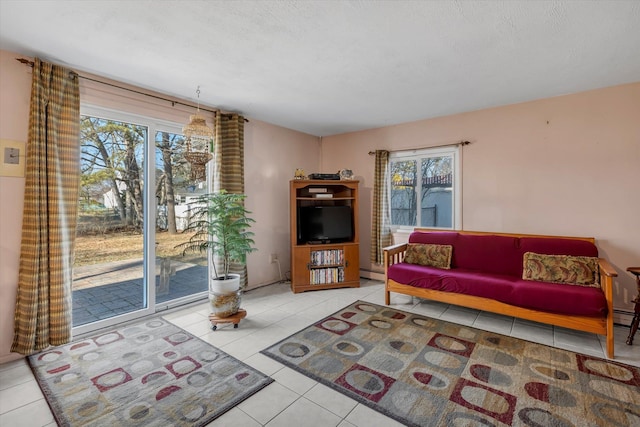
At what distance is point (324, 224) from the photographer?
13.6 ft

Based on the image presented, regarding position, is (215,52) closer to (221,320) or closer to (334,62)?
(334,62)

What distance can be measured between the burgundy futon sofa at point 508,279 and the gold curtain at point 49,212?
121 inches

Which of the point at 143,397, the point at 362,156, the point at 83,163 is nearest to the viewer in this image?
the point at 143,397

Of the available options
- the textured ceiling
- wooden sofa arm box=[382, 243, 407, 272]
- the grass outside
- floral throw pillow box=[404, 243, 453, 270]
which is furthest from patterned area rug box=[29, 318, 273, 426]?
the textured ceiling

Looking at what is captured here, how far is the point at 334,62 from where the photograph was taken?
2.39 meters

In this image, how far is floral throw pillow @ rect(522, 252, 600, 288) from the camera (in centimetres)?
264

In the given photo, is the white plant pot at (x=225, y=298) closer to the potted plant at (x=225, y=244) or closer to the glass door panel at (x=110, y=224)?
the potted plant at (x=225, y=244)

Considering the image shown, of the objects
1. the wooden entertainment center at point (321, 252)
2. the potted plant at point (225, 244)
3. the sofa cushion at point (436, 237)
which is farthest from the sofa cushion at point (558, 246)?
the potted plant at point (225, 244)

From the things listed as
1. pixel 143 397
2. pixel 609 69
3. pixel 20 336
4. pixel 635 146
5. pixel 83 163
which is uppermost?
pixel 609 69

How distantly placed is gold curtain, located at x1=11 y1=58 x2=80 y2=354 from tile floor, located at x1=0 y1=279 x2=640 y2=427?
30 centimetres

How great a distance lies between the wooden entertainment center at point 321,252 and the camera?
3926 millimetres

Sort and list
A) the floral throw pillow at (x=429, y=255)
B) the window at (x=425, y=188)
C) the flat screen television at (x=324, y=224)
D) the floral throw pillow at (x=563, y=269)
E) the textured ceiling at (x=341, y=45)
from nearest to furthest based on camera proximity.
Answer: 1. the textured ceiling at (x=341, y=45)
2. the floral throw pillow at (x=563, y=269)
3. the floral throw pillow at (x=429, y=255)
4. the window at (x=425, y=188)
5. the flat screen television at (x=324, y=224)

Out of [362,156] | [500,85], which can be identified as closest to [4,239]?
[362,156]

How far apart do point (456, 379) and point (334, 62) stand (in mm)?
2551
